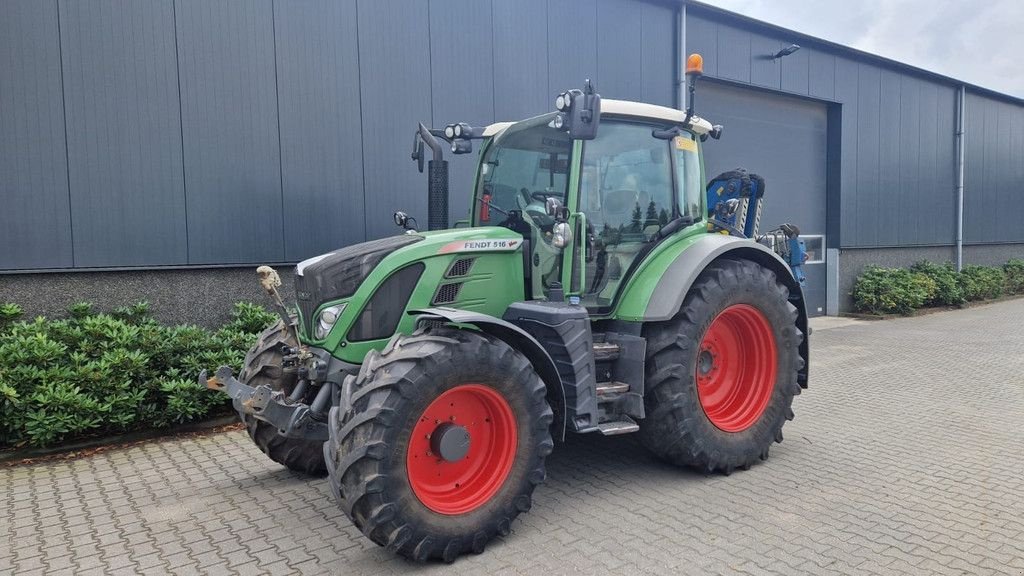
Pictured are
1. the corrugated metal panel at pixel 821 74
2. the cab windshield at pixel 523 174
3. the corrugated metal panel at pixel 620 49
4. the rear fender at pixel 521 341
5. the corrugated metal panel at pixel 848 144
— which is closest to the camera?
the rear fender at pixel 521 341

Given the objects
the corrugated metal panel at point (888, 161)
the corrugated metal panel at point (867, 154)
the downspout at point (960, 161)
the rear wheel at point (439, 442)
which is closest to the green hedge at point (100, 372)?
the rear wheel at point (439, 442)

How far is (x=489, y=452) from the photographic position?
356 centimetres

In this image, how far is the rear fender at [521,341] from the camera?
342 cm

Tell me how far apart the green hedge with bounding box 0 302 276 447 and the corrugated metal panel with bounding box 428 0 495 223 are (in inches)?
132

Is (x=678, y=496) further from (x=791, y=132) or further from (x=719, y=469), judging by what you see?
(x=791, y=132)

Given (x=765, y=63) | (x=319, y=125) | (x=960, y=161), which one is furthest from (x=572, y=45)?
(x=960, y=161)

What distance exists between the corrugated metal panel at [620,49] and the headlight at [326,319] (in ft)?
24.0

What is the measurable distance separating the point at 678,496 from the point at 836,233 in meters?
11.6

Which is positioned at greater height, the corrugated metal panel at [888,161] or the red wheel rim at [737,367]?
the corrugated metal panel at [888,161]

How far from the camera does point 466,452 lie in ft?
11.0

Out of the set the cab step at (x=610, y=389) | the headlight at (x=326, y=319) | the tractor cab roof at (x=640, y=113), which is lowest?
the cab step at (x=610, y=389)

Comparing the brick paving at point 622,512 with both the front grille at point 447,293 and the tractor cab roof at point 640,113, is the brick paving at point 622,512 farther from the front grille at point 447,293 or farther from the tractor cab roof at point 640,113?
the tractor cab roof at point 640,113

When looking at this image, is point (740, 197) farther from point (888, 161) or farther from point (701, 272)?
point (888, 161)

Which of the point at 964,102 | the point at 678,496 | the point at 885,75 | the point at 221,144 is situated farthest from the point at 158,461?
the point at 964,102
